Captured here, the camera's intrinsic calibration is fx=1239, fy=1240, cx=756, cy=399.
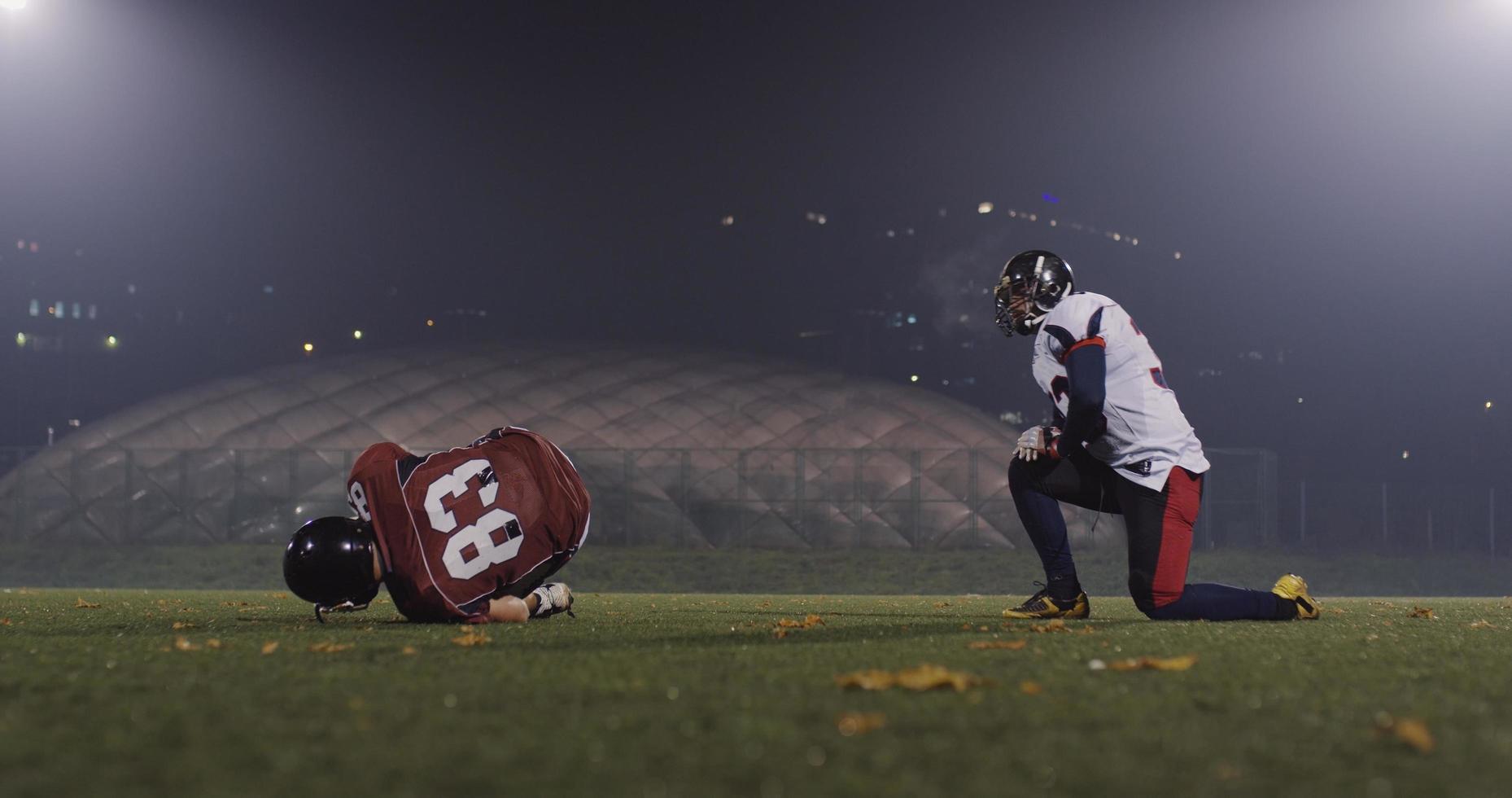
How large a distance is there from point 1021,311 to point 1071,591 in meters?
1.64

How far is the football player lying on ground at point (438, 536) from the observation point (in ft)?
19.4

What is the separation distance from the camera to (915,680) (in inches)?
130

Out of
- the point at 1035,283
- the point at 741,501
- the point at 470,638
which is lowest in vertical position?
the point at 741,501

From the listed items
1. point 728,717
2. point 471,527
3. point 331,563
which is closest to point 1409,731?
point 728,717

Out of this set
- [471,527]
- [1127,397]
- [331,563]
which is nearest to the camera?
[331,563]

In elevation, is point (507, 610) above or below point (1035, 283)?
below

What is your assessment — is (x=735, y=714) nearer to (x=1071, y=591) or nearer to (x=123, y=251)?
(x=1071, y=591)

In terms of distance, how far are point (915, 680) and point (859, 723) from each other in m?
0.68

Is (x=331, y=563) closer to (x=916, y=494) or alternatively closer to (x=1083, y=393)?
(x=1083, y=393)

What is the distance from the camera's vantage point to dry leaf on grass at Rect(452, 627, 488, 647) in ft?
16.0

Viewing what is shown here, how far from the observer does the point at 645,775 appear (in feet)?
7.22

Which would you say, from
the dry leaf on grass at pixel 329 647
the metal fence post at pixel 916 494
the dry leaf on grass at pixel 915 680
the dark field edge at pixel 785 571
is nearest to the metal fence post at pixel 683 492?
the dark field edge at pixel 785 571

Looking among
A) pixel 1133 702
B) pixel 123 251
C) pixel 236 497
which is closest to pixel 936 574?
pixel 236 497

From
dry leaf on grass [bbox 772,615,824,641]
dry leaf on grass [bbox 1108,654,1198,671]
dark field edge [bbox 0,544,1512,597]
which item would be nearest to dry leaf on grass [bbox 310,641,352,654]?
dry leaf on grass [bbox 772,615,824,641]
